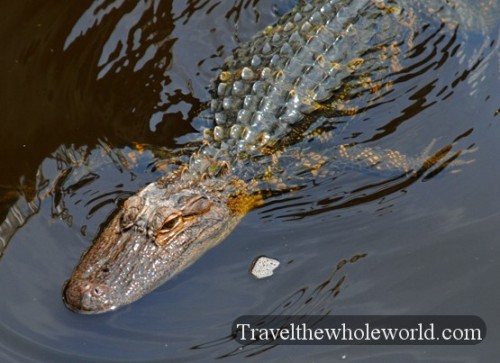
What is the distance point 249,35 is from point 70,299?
300 cm

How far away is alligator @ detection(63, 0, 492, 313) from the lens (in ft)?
15.6

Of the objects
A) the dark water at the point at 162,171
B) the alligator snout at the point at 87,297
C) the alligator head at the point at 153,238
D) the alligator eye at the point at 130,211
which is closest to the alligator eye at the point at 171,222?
the alligator head at the point at 153,238

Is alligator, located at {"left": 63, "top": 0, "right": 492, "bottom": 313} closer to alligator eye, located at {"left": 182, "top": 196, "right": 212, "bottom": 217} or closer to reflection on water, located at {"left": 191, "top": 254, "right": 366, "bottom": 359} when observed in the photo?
alligator eye, located at {"left": 182, "top": 196, "right": 212, "bottom": 217}

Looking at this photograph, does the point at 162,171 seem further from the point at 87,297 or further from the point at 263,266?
the point at 87,297

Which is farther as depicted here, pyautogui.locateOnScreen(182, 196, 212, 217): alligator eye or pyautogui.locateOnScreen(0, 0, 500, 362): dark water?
pyautogui.locateOnScreen(182, 196, 212, 217): alligator eye

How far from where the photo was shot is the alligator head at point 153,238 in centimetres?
457

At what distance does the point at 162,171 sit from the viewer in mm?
5449

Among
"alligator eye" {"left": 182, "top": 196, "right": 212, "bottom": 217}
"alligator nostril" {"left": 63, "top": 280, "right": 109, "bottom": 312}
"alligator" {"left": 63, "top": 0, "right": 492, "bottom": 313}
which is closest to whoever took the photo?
"alligator nostril" {"left": 63, "top": 280, "right": 109, "bottom": 312}

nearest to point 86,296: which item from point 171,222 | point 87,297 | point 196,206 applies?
point 87,297

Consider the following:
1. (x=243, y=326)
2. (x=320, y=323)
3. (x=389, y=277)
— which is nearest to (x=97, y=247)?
(x=243, y=326)

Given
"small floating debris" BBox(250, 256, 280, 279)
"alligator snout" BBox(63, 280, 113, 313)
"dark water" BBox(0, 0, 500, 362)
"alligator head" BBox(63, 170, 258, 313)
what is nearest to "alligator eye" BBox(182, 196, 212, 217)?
"alligator head" BBox(63, 170, 258, 313)

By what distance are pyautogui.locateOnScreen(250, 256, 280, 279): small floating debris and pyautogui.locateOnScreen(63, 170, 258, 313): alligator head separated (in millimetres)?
380

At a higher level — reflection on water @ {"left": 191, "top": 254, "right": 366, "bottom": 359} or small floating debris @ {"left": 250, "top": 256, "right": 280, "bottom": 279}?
small floating debris @ {"left": 250, "top": 256, "right": 280, "bottom": 279}

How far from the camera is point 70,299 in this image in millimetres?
4512
